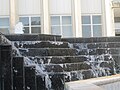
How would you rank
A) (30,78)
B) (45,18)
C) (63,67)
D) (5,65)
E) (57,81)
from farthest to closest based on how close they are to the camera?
1. (45,18)
2. (63,67)
3. (57,81)
4. (30,78)
5. (5,65)

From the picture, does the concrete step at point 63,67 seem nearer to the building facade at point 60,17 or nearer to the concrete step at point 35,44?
the concrete step at point 35,44

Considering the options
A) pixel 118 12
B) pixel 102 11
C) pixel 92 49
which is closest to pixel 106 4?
pixel 102 11

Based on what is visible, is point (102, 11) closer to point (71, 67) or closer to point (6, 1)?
point (6, 1)

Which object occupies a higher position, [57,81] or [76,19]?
[76,19]

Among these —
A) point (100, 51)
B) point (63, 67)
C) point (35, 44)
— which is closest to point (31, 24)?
point (100, 51)

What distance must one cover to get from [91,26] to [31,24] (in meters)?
5.88

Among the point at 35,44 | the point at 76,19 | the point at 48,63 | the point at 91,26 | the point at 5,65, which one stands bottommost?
the point at 48,63

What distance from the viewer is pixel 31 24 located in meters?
32.4

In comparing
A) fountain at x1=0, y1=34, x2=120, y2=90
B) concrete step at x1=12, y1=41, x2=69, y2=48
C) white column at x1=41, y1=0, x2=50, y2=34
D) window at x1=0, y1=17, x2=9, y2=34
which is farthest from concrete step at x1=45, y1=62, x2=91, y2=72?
window at x1=0, y1=17, x2=9, y2=34

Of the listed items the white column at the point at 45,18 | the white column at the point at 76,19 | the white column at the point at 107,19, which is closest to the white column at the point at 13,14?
the white column at the point at 45,18

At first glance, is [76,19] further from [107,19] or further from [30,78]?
[30,78]

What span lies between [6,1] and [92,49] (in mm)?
16462

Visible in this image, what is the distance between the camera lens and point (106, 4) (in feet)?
109

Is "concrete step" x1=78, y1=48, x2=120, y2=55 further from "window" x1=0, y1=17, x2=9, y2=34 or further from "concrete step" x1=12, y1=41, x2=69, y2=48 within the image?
"window" x1=0, y1=17, x2=9, y2=34
